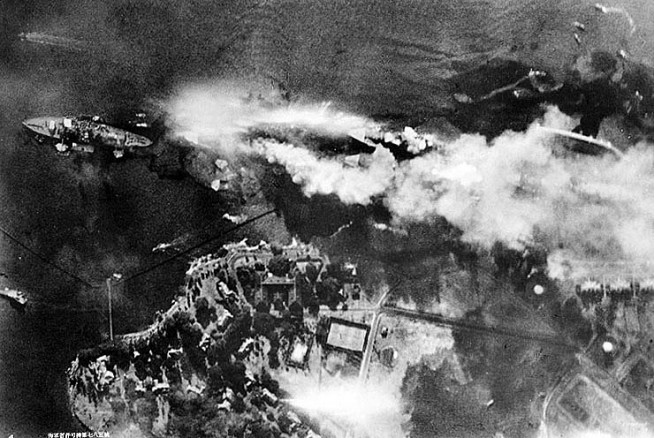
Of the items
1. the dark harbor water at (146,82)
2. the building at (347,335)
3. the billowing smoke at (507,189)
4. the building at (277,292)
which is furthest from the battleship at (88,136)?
the building at (347,335)

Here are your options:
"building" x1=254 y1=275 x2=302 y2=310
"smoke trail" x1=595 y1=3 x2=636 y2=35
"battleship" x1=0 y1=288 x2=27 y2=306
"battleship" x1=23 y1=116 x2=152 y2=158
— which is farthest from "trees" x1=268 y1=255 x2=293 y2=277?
"smoke trail" x1=595 y1=3 x2=636 y2=35

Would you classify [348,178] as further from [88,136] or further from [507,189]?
[88,136]

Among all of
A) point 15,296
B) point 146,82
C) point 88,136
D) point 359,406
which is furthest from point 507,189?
point 15,296

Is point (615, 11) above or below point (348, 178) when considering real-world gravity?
above

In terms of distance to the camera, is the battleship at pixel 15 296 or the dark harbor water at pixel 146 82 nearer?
the dark harbor water at pixel 146 82

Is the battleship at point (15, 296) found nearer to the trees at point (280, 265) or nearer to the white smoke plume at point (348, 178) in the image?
the trees at point (280, 265)

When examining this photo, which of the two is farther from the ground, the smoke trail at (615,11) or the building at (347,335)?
the smoke trail at (615,11)
